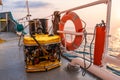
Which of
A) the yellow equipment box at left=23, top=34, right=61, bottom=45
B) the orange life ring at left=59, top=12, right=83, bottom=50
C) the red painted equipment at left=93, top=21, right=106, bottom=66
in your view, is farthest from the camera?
the orange life ring at left=59, top=12, right=83, bottom=50

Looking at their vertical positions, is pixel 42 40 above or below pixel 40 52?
above

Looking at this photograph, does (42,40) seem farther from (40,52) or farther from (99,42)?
(99,42)

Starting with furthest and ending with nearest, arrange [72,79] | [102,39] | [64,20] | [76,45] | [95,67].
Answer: [64,20] → [76,45] → [72,79] → [95,67] → [102,39]

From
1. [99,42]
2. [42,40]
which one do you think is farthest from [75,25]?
[99,42]

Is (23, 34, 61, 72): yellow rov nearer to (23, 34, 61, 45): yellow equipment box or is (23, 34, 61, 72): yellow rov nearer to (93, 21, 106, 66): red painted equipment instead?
(23, 34, 61, 45): yellow equipment box

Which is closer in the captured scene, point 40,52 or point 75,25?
point 40,52

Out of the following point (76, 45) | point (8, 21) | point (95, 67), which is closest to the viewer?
point (95, 67)

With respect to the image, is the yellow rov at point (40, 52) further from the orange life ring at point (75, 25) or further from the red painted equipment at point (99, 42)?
the red painted equipment at point (99, 42)

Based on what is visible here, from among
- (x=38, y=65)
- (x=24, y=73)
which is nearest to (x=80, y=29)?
(x=38, y=65)

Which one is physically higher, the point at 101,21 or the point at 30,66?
the point at 101,21

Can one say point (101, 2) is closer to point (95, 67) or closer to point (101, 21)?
point (101, 21)

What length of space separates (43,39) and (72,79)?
63 centimetres

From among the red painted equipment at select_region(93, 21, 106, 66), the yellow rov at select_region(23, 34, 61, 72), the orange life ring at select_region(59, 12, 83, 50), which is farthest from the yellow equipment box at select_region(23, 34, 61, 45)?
the red painted equipment at select_region(93, 21, 106, 66)

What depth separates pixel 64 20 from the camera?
10.3 ft
